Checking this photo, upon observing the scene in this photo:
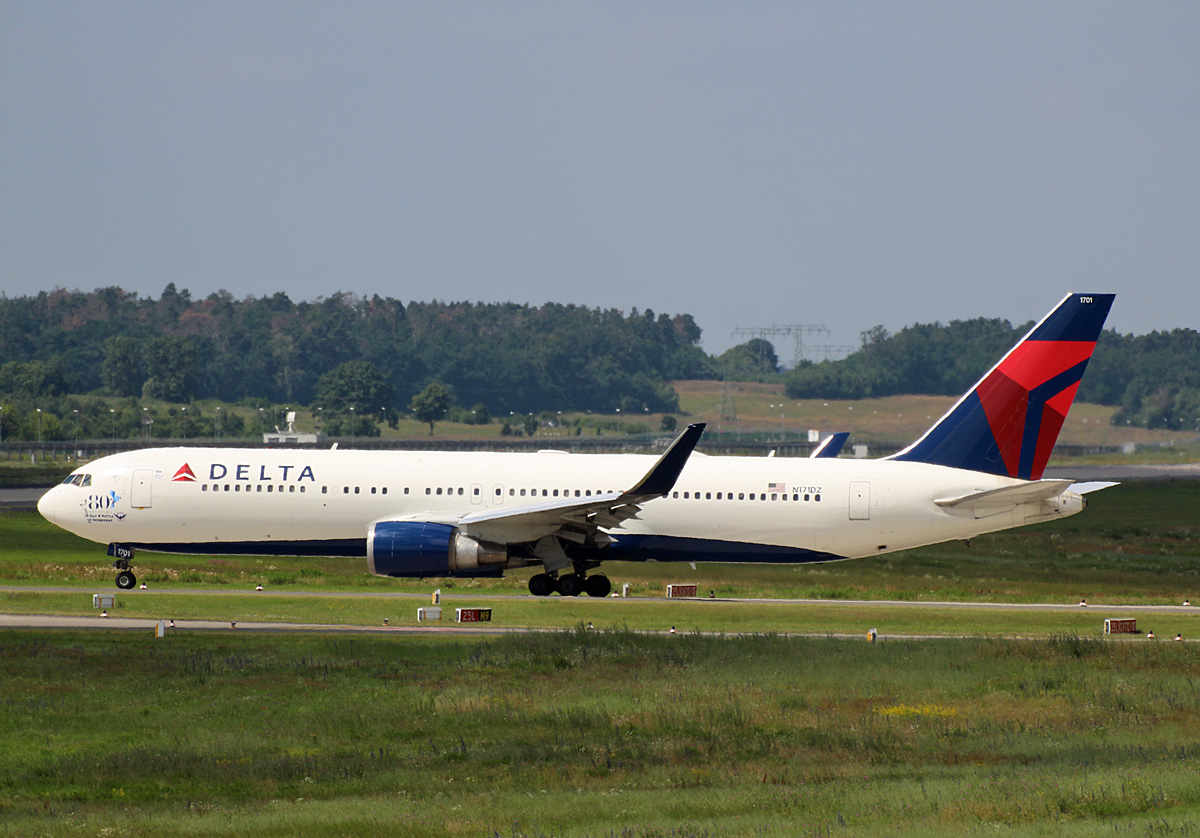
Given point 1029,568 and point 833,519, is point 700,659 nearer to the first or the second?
point 833,519

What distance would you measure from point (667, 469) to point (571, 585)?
19.5ft

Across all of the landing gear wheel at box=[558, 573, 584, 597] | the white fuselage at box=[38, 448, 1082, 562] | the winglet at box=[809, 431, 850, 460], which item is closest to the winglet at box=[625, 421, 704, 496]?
the white fuselage at box=[38, 448, 1082, 562]

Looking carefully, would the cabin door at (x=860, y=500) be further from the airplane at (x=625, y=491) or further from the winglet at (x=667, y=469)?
the winglet at (x=667, y=469)

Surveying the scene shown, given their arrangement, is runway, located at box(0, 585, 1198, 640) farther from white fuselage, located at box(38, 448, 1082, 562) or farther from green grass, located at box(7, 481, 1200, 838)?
white fuselage, located at box(38, 448, 1082, 562)

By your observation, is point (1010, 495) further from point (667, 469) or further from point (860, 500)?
point (667, 469)

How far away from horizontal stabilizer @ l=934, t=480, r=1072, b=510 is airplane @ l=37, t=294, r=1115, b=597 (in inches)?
3.5

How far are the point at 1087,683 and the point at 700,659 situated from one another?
7825 mm

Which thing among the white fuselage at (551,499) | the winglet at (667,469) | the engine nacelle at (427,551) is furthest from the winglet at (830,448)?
the engine nacelle at (427,551)

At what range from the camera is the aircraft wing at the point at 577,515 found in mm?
36656

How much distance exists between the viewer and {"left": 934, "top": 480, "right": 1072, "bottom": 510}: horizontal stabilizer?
37344mm

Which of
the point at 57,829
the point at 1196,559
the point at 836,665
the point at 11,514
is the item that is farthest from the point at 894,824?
the point at 11,514

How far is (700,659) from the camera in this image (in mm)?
29344

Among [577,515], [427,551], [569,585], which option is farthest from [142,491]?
[577,515]

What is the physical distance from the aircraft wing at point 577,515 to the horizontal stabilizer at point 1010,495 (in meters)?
7.97
